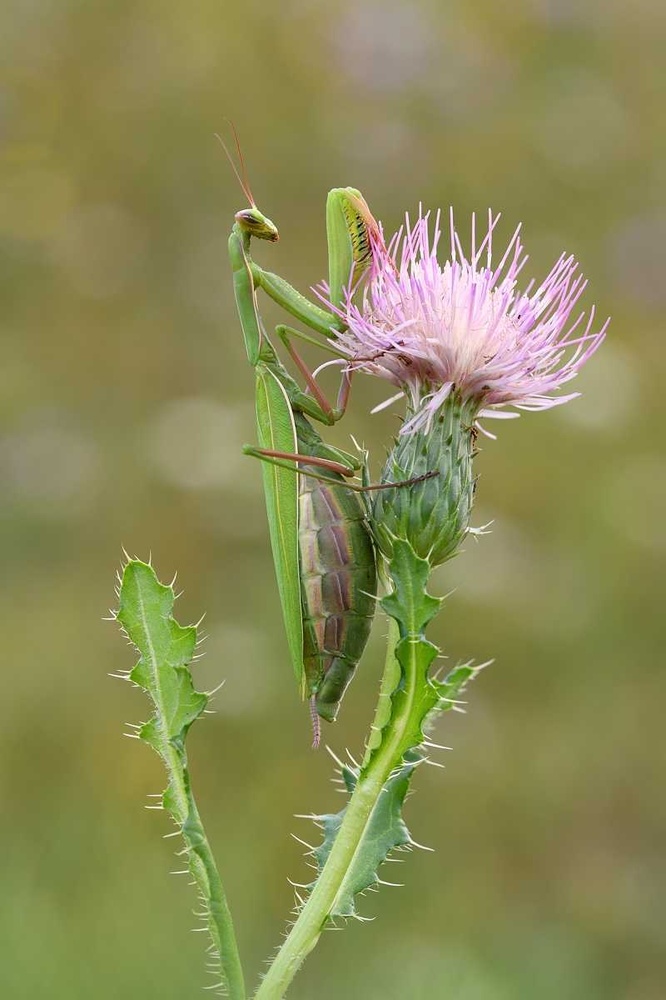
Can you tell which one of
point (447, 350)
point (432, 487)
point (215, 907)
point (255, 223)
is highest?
point (255, 223)

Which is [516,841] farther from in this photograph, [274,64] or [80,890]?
[274,64]

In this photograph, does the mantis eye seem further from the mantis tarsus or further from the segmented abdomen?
the segmented abdomen

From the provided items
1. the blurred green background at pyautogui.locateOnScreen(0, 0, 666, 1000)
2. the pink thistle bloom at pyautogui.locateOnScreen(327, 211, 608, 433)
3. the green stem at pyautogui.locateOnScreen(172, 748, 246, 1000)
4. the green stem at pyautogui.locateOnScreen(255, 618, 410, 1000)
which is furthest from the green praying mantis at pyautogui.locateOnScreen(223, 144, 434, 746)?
the blurred green background at pyautogui.locateOnScreen(0, 0, 666, 1000)

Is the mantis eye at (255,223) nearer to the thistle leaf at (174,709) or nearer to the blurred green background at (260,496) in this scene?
the thistle leaf at (174,709)

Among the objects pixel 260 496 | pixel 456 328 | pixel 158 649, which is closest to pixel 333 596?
pixel 158 649

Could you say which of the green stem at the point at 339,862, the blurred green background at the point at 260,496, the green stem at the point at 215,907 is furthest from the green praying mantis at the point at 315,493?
the blurred green background at the point at 260,496

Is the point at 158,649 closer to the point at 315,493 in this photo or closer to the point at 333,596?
the point at 333,596
